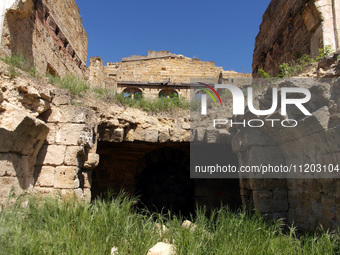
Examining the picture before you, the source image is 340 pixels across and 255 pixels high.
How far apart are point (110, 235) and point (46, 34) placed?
6.92 metres

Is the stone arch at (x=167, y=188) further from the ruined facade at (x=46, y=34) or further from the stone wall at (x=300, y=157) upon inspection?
the ruined facade at (x=46, y=34)

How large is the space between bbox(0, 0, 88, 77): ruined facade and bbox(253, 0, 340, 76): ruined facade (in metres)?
6.44

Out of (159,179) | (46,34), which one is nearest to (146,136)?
(159,179)

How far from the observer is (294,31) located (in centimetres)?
775

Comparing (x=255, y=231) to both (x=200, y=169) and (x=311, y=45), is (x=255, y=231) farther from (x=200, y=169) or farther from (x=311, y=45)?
(x=200, y=169)

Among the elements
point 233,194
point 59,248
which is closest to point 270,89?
point 59,248

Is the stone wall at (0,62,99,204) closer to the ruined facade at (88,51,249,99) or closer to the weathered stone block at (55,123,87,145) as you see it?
the weathered stone block at (55,123,87,145)

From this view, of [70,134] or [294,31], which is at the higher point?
[294,31]

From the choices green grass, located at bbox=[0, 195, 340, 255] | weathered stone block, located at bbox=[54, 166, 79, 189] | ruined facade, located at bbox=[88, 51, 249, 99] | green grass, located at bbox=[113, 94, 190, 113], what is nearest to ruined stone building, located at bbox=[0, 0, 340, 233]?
weathered stone block, located at bbox=[54, 166, 79, 189]

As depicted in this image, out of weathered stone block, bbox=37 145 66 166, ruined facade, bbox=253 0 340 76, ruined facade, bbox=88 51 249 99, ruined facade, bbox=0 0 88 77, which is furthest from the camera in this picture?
ruined facade, bbox=88 51 249 99

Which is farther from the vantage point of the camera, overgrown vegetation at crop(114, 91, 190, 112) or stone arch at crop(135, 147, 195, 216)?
stone arch at crop(135, 147, 195, 216)

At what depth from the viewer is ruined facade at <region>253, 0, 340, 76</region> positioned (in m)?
6.36

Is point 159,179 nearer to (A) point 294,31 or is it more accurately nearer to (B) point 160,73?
(A) point 294,31

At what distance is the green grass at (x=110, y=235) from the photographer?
2.95m
